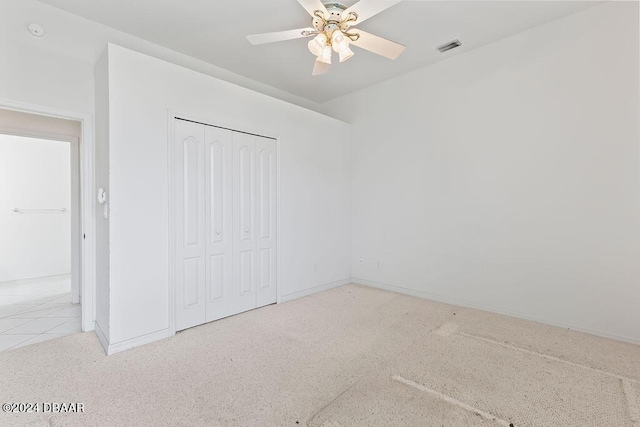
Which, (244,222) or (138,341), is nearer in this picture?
(138,341)

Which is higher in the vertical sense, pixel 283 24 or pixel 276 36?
pixel 283 24

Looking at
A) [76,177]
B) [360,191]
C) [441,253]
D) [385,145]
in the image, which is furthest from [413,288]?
[76,177]

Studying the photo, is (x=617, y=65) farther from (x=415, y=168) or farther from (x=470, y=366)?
(x=470, y=366)

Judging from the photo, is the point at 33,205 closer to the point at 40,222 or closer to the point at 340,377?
the point at 40,222

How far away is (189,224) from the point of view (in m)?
2.87

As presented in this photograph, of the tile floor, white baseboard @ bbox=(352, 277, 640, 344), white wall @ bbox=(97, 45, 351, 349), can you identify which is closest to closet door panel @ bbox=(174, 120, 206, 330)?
white wall @ bbox=(97, 45, 351, 349)

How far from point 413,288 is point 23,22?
4.89 m

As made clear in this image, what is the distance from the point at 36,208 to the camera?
5098 millimetres

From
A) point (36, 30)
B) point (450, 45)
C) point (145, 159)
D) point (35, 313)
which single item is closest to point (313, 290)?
point (145, 159)

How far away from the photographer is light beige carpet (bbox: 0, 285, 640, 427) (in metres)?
1.66

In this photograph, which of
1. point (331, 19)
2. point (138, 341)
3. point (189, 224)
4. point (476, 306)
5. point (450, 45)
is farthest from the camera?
point (476, 306)

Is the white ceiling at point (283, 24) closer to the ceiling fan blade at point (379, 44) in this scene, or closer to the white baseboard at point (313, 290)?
the ceiling fan blade at point (379, 44)

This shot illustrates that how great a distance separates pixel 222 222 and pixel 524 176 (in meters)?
3.22

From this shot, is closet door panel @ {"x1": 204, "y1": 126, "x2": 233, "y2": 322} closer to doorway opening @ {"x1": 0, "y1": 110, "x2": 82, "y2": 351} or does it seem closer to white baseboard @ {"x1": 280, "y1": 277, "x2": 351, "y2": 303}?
white baseboard @ {"x1": 280, "y1": 277, "x2": 351, "y2": 303}
